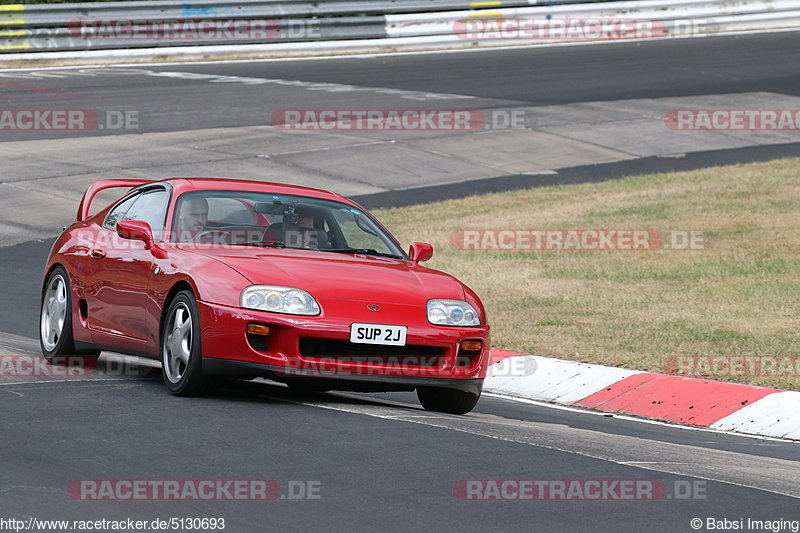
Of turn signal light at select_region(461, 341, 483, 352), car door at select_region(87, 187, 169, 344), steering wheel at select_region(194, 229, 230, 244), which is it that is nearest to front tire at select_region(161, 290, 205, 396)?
car door at select_region(87, 187, 169, 344)

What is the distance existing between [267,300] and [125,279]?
1.53 metres

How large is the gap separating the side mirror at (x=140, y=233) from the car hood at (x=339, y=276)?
372 millimetres

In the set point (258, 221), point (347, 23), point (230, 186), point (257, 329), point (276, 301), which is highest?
point (347, 23)

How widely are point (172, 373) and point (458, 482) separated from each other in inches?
107

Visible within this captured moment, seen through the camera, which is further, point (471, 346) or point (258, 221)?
point (258, 221)

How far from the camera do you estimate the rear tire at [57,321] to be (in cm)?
978

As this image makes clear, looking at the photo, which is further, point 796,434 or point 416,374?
point 796,434

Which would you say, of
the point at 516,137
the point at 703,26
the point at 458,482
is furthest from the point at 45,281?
the point at 703,26

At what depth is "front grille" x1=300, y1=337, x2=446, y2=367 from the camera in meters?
8.01

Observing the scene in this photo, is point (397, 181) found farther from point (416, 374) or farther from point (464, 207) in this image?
point (416, 374)

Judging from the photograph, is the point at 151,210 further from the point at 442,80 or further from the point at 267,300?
the point at 442,80

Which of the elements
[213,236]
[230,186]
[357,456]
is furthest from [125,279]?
[357,456]

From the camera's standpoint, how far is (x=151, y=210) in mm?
9539

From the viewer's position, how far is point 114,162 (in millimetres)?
21406
